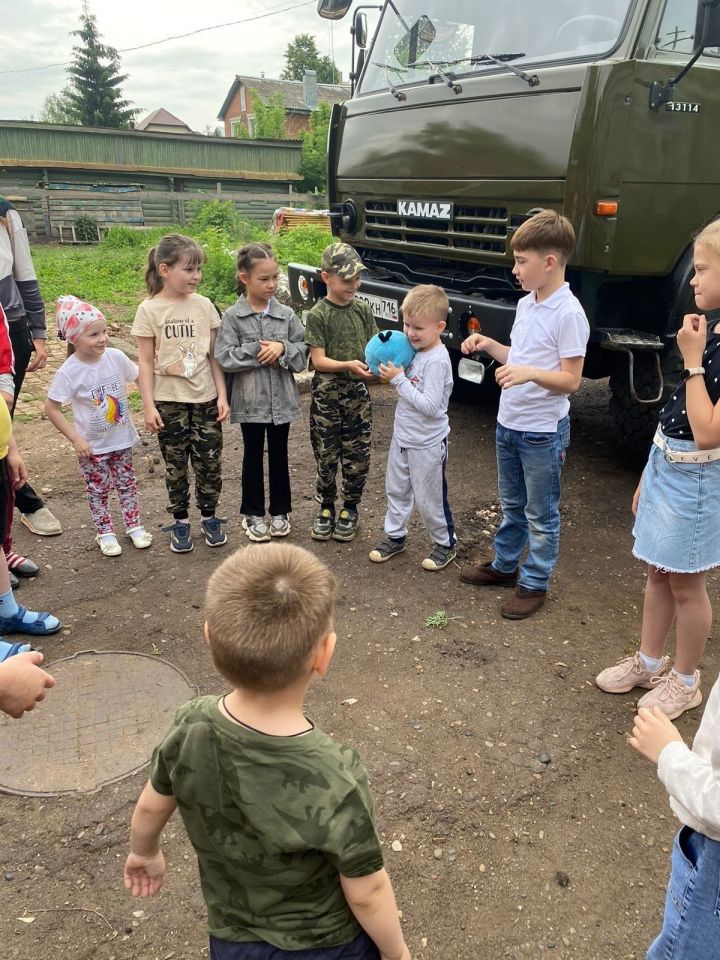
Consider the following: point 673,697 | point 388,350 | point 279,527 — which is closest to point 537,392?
point 388,350

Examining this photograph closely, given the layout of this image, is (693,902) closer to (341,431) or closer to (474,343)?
(474,343)

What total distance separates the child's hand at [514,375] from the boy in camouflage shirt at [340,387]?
2.97ft

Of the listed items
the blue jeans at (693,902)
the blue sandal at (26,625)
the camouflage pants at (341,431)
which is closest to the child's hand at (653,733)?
the blue jeans at (693,902)

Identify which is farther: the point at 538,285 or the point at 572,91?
the point at 572,91

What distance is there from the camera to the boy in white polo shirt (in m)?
2.98

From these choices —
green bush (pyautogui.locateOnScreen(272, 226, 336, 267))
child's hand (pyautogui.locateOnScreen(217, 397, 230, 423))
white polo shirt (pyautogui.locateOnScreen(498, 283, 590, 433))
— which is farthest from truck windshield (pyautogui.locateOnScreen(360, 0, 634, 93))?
green bush (pyautogui.locateOnScreen(272, 226, 336, 267))

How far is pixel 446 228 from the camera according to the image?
4.82 metres

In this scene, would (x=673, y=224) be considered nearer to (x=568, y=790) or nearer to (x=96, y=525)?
(x=568, y=790)

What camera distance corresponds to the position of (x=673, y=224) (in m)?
4.03

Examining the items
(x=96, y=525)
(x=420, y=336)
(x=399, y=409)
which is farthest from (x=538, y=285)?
(x=96, y=525)

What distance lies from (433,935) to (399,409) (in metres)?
2.38

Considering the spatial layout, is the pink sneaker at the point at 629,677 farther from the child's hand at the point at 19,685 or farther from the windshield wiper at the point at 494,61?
the windshield wiper at the point at 494,61

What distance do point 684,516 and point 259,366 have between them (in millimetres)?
2242

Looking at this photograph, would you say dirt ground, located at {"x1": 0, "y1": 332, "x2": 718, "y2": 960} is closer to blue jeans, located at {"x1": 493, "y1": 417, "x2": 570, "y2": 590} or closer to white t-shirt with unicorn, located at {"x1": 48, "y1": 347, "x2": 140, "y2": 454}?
blue jeans, located at {"x1": 493, "y1": 417, "x2": 570, "y2": 590}
